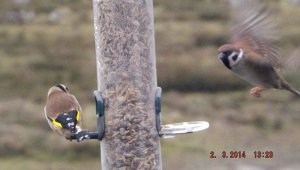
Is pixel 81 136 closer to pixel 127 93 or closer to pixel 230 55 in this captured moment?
pixel 127 93

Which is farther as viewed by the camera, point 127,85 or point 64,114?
point 64,114

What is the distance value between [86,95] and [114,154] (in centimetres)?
1106

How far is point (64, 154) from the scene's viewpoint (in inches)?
563

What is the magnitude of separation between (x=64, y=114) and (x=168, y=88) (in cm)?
1177

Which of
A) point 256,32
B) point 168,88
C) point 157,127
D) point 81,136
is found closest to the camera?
point 256,32

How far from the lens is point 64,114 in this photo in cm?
591

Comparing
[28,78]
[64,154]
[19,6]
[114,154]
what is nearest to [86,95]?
[28,78]

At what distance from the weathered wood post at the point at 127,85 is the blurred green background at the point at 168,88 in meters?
7.68

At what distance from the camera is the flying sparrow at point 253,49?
A: 5.16 metres
